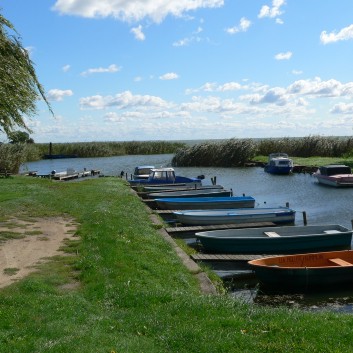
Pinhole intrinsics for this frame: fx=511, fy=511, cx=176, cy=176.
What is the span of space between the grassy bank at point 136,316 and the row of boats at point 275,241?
2.97m

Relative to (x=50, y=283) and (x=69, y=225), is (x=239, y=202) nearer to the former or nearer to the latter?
(x=69, y=225)

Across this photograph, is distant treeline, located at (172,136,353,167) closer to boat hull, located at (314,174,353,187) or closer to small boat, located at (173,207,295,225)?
boat hull, located at (314,174,353,187)

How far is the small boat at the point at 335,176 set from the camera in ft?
140

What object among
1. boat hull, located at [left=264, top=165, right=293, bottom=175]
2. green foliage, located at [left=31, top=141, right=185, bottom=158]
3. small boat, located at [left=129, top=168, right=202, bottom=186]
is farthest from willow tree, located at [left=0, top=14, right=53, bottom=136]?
green foliage, located at [left=31, top=141, right=185, bottom=158]

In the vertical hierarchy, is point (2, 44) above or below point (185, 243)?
above

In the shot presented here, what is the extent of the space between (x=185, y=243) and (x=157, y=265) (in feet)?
23.1

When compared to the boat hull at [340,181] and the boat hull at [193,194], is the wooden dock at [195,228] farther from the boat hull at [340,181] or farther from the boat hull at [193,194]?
the boat hull at [340,181]

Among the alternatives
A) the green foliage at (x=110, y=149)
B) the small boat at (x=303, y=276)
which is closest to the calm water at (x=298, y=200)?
the small boat at (x=303, y=276)

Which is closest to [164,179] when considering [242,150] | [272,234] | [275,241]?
[272,234]

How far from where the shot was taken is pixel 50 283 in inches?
418

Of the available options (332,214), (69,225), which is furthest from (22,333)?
(332,214)

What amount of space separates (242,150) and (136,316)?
6388 cm

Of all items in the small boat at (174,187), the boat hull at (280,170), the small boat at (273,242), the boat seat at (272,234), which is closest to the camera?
the small boat at (273,242)

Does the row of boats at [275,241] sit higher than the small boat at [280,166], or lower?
lower
